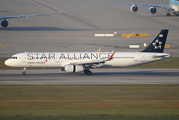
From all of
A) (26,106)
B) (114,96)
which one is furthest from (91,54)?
(26,106)

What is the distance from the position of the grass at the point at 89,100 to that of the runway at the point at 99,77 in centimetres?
284

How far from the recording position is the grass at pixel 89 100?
906 inches

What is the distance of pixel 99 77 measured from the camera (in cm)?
4009

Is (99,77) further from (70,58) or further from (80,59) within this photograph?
(70,58)

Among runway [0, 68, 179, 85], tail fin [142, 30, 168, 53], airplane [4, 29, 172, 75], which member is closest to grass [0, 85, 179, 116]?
runway [0, 68, 179, 85]

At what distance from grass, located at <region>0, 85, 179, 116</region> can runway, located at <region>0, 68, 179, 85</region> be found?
2.84 metres

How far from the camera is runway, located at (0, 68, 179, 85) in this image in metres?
36.5

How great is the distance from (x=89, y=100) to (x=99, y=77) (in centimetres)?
1320

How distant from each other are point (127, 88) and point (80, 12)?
106992 millimetres

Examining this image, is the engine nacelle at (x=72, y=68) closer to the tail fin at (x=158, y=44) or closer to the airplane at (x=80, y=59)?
the airplane at (x=80, y=59)

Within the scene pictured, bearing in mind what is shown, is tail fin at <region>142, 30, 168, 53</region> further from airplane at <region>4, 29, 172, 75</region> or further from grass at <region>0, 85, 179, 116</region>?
grass at <region>0, 85, 179, 116</region>

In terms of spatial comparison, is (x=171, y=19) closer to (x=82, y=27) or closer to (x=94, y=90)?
(x=82, y=27)

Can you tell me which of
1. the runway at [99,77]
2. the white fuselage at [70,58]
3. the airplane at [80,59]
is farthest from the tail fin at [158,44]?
the runway at [99,77]

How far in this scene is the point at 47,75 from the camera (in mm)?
42000
